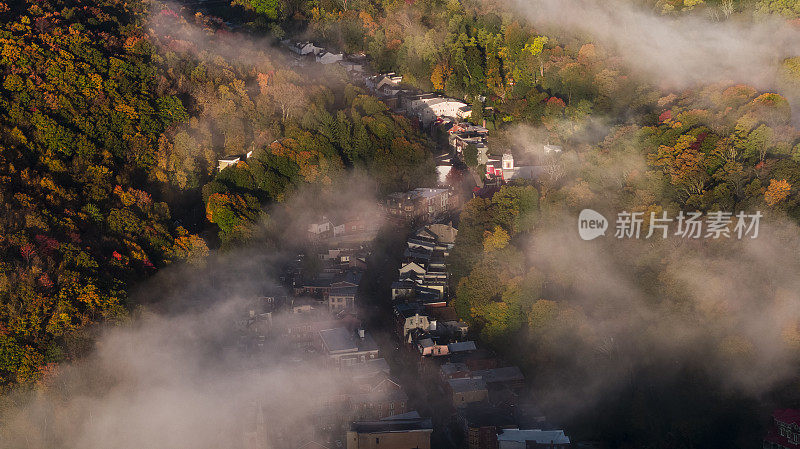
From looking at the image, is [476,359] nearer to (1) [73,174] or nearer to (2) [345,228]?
(2) [345,228]

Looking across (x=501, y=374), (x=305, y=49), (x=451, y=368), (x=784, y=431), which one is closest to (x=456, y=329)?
(x=451, y=368)

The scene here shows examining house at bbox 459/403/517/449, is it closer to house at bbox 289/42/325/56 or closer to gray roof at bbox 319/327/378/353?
gray roof at bbox 319/327/378/353

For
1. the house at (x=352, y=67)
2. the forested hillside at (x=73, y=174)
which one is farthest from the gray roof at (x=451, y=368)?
Result: the house at (x=352, y=67)

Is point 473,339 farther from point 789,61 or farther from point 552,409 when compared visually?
point 789,61

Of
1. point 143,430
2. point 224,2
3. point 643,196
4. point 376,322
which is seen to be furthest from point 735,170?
point 224,2

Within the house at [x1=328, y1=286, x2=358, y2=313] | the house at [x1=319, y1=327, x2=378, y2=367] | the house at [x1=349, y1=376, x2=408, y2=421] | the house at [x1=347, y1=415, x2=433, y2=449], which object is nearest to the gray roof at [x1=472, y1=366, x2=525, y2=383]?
the house at [x1=349, y1=376, x2=408, y2=421]

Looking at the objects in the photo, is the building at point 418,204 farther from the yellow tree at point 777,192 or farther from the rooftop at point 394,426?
the yellow tree at point 777,192
